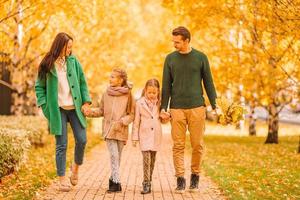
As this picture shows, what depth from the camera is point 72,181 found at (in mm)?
9344

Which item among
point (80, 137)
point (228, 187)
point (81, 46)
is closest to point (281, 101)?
point (81, 46)

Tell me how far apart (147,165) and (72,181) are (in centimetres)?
115

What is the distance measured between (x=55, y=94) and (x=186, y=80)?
1759mm

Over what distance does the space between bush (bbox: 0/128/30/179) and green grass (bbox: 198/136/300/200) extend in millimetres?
3316

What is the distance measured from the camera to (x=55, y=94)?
29.0 feet

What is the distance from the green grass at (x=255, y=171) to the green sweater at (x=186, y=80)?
1388 mm

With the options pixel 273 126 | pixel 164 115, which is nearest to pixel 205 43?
pixel 273 126

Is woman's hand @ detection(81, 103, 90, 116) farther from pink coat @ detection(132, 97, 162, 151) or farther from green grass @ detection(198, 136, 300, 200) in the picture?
green grass @ detection(198, 136, 300, 200)

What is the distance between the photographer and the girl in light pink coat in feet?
29.4

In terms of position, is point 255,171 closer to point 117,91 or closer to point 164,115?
point 164,115

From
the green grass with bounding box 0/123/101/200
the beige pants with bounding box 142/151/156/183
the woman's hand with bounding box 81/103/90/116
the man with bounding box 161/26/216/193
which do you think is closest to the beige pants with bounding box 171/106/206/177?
the man with bounding box 161/26/216/193

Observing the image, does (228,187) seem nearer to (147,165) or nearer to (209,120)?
(147,165)

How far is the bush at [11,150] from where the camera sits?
1039 centimetres

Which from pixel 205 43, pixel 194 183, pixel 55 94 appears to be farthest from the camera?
pixel 205 43
